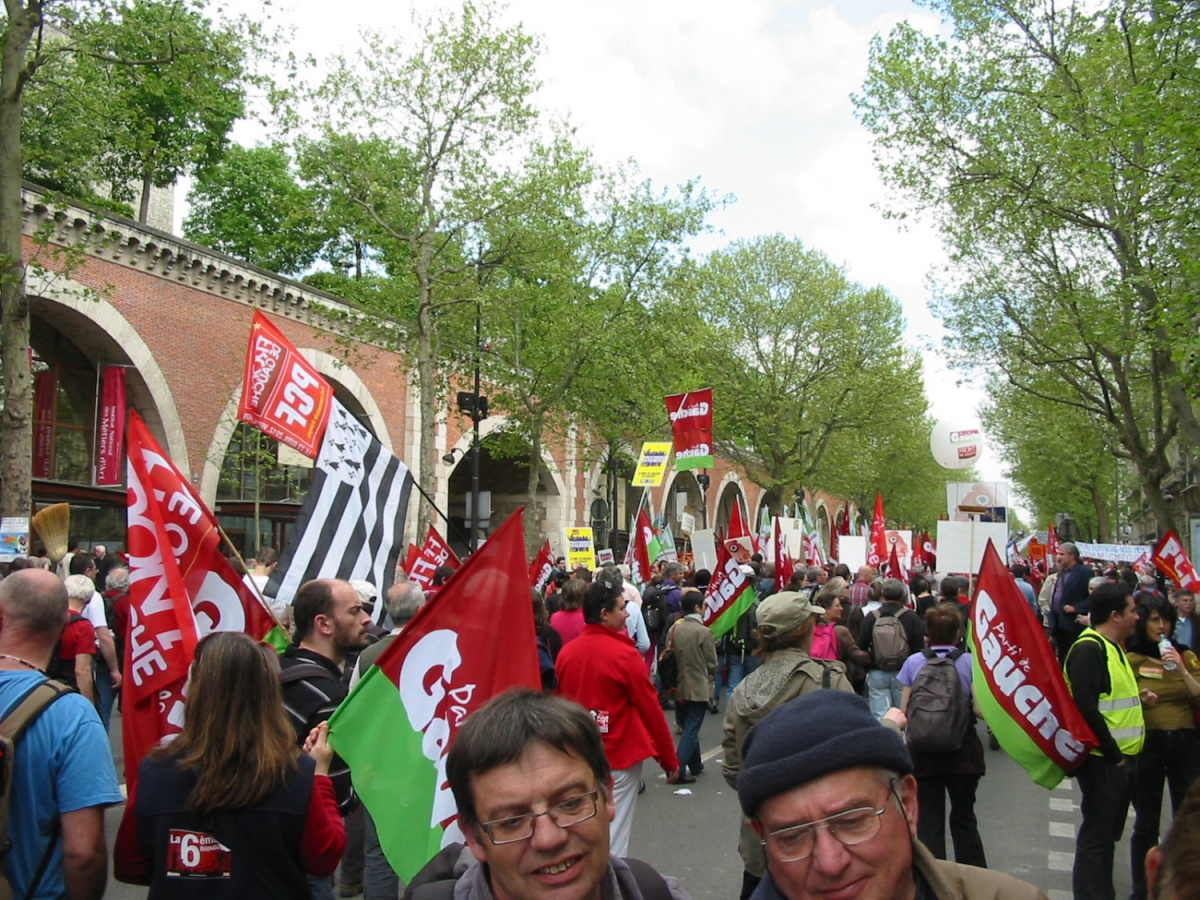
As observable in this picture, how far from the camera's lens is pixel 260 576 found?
10.2 metres

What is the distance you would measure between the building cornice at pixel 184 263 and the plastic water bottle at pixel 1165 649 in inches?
713

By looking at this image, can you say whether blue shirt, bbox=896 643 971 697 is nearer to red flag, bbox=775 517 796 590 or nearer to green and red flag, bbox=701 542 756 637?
green and red flag, bbox=701 542 756 637

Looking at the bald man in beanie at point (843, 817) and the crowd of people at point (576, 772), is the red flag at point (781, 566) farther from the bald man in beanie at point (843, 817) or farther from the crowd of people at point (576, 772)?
the bald man in beanie at point (843, 817)

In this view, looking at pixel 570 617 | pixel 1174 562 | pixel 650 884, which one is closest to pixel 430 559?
pixel 570 617

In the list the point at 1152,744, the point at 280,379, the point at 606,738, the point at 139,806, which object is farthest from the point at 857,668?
the point at 139,806

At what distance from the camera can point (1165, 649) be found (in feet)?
18.2

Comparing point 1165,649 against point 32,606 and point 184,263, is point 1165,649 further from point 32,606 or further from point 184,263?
point 184,263

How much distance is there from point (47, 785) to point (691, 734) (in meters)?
6.40

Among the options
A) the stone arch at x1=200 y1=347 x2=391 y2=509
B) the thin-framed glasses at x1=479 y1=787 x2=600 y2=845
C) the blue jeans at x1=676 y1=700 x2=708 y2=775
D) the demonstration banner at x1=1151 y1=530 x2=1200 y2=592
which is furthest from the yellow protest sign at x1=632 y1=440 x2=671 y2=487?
the thin-framed glasses at x1=479 y1=787 x2=600 y2=845

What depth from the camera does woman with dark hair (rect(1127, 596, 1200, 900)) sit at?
539cm

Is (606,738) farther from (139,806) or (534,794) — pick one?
(534,794)

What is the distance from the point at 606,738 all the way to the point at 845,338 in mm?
35383

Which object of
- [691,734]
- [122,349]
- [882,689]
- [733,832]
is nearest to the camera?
[733,832]

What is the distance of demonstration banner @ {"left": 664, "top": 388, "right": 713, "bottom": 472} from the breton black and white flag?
443 inches
